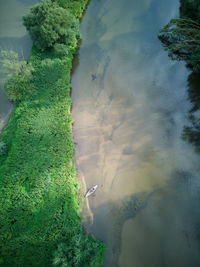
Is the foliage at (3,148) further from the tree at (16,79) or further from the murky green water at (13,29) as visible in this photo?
the murky green water at (13,29)

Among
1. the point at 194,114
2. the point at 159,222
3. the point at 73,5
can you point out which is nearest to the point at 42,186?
the point at 159,222

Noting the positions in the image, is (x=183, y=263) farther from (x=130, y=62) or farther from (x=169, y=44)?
(x=169, y=44)

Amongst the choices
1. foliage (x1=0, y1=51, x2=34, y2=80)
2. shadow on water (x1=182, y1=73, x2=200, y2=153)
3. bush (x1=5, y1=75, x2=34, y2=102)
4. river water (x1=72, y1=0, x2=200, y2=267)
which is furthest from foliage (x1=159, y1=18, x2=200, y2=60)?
bush (x1=5, y1=75, x2=34, y2=102)

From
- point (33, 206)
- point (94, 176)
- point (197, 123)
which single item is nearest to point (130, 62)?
point (197, 123)

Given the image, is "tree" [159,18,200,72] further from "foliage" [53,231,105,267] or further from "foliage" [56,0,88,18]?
"foliage" [53,231,105,267]

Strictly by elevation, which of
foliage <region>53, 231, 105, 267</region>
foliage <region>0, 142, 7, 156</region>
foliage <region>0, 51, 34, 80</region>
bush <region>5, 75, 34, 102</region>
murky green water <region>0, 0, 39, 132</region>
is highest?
murky green water <region>0, 0, 39, 132</region>

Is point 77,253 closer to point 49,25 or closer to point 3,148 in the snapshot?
point 3,148

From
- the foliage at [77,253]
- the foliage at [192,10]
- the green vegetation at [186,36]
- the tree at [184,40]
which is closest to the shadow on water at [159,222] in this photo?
the foliage at [77,253]
